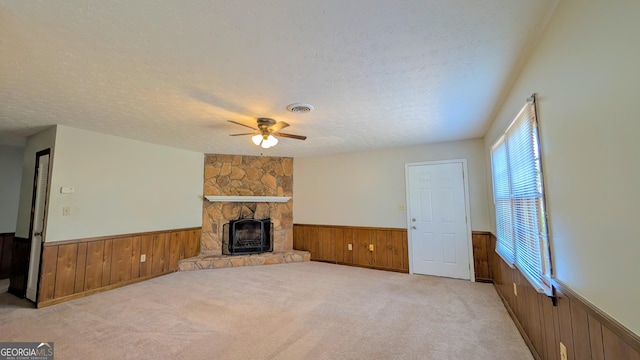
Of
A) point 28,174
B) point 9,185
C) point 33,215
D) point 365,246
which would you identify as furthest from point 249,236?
point 9,185

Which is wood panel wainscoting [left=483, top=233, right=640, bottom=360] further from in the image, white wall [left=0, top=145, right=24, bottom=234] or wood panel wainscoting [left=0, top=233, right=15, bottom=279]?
wood panel wainscoting [left=0, top=233, right=15, bottom=279]

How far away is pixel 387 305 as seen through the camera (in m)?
3.30

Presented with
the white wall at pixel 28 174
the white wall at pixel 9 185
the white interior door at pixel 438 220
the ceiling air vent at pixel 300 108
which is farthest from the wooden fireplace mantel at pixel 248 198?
the white wall at pixel 9 185

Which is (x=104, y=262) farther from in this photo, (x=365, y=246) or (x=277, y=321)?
(x=365, y=246)

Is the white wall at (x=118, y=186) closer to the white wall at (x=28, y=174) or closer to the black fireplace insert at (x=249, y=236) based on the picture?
the white wall at (x=28, y=174)

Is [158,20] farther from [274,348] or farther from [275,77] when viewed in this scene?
[274,348]

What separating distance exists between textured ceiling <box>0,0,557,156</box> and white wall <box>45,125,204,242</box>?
597 millimetres

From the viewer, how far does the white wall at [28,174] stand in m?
3.75

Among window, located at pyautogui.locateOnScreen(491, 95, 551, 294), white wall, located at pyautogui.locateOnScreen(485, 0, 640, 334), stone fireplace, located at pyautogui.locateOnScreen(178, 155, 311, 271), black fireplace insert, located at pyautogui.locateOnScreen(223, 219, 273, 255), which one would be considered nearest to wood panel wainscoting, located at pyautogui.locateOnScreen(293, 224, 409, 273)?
stone fireplace, located at pyautogui.locateOnScreen(178, 155, 311, 271)

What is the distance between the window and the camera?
74.4 inches

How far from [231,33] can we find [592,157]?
2.01 meters

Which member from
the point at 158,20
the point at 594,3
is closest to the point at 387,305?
the point at 594,3

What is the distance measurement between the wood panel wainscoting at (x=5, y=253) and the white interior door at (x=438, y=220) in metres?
7.04

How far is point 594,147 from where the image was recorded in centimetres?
124
